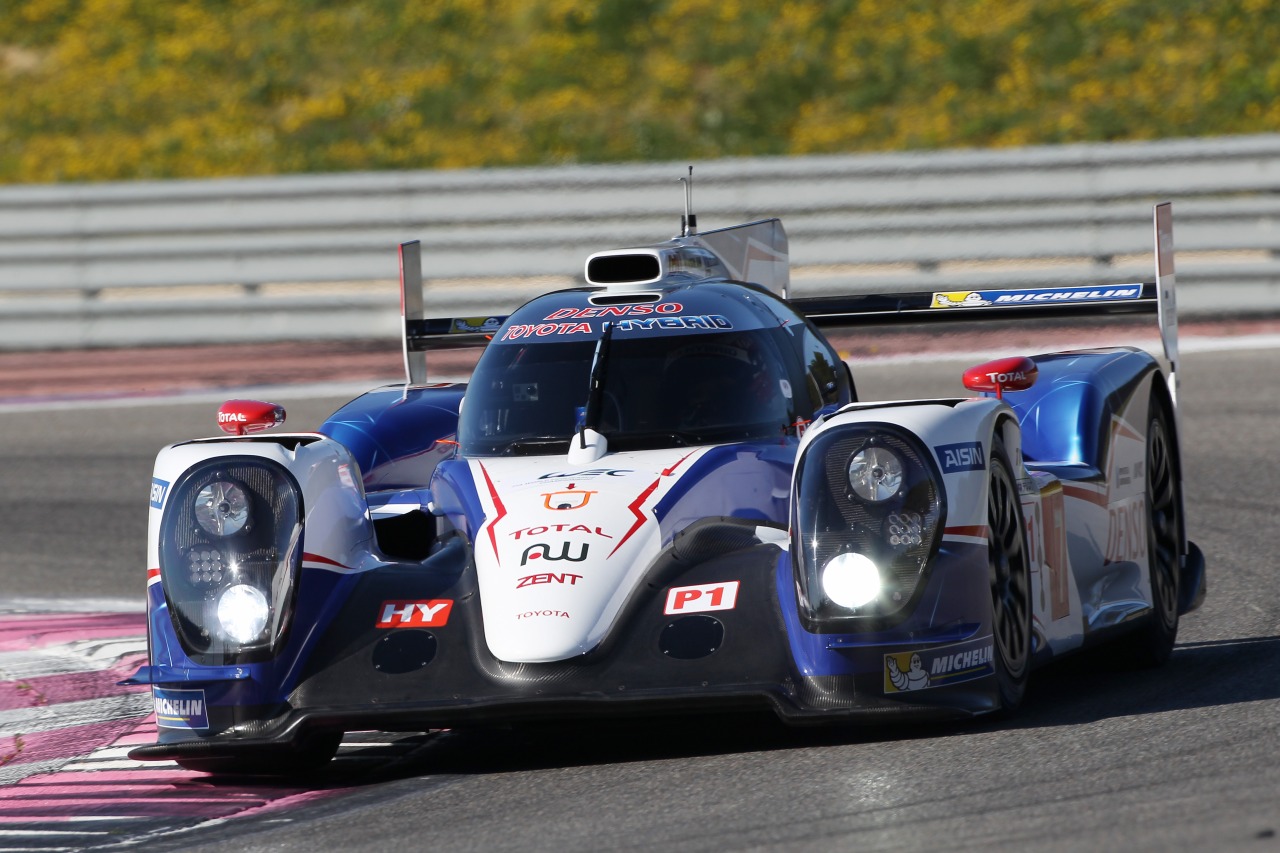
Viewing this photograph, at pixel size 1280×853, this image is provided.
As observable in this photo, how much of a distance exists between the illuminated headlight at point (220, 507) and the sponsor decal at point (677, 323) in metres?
1.41

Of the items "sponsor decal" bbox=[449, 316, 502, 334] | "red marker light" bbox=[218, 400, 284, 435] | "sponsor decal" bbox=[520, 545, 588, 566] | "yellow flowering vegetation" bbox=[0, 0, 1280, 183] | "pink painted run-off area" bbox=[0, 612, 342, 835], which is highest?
"yellow flowering vegetation" bbox=[0, 0, 1280, 183]

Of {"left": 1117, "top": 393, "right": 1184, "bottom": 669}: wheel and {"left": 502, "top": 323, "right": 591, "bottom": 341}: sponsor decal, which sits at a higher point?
{"left": 502, "top": 323, "right": 591, "bottom": 341}: sponsor decal

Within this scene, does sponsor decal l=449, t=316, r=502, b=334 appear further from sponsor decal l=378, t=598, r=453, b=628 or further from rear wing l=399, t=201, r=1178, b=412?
sponsor decal l=378, t=598, r=453, b=628

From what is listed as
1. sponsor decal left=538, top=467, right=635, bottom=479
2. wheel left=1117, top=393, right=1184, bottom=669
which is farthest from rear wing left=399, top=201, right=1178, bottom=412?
sponsor decal left=538, top=467, right=635, bottom=479

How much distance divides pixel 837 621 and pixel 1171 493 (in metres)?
2.46

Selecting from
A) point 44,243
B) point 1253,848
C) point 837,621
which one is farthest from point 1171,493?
point 44,243

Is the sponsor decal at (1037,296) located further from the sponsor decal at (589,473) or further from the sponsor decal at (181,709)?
the sponsor decal at (181,709)

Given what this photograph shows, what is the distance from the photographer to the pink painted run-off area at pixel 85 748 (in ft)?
16.9

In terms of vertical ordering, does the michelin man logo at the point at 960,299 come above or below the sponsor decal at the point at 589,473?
above

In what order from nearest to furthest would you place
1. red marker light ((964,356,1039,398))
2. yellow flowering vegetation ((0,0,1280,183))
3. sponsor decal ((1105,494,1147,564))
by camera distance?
red marker light ((964,356,1039,398)) < sponsor decal ((1105,494,1147,564)) < yellow flowering vegetation ((0,0,1280,183))

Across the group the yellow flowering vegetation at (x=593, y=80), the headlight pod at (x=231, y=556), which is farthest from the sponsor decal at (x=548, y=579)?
the yellow flowering vegetation at (x=593, y=80)

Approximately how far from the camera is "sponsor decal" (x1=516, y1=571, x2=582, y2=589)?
5.17 metres

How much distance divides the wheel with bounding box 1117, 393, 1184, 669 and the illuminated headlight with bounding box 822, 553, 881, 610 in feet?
5.10

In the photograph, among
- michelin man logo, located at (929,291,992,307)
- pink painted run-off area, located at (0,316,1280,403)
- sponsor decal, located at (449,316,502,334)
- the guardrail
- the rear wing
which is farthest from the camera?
the guardrail
